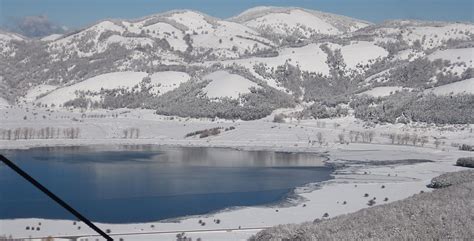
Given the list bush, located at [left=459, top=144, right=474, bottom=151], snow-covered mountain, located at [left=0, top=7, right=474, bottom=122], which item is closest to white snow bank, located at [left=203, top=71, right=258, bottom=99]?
snow-covered mountain, located at [left=0, top=7, right=474, bottom=122]

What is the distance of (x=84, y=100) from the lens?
86.1 m

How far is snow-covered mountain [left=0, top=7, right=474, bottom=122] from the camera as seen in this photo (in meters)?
76.9

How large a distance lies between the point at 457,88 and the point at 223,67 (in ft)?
112

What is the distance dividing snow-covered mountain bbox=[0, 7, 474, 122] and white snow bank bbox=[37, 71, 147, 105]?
17cm

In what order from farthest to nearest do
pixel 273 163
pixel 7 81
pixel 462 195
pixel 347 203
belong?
pixel 7 81
pixel 273 163
pixel 347 203
pixel 462 195

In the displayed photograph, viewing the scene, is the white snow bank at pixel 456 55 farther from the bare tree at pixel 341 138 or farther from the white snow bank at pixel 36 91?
the white snow bank at pixel 36 91

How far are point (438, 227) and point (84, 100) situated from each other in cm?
8083

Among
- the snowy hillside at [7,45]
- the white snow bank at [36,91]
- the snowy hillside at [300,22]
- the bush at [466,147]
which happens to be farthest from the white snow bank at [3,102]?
the snowy hillside at [300,22]

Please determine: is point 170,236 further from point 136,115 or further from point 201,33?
point 201,33

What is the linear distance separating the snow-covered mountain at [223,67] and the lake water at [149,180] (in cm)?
2456

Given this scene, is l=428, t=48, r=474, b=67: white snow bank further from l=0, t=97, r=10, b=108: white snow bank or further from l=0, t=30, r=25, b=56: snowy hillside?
l=0, t=30, r=25, b=56: snowy hillside

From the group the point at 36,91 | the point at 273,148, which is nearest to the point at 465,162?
the point at 273,148

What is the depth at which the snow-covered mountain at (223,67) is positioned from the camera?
7688cm

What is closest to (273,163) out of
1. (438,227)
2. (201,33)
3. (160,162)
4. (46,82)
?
(160,162)
